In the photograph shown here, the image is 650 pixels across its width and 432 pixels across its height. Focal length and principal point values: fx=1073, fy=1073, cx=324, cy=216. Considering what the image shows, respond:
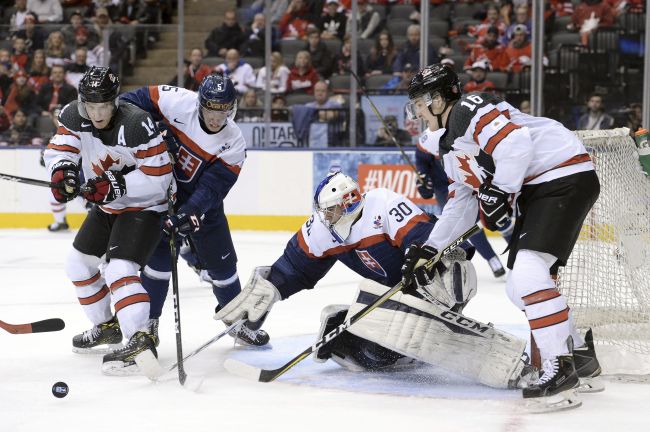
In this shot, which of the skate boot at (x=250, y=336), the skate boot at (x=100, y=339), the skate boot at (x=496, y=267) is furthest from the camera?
the skate boot at (x=496, y=267)

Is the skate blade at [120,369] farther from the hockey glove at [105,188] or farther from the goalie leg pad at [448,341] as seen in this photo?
the goalie leg pad at [448,341]

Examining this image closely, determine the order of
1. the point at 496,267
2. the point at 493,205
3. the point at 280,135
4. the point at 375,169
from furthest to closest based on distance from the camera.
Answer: the point at 280,135 → the point at 375,169 → the point at 496,267 → the point at 493,205

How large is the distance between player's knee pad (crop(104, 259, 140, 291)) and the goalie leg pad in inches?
31.8

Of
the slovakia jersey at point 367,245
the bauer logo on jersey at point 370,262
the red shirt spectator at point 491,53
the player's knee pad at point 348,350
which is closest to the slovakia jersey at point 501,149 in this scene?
the slovakia jersey at point 367,245

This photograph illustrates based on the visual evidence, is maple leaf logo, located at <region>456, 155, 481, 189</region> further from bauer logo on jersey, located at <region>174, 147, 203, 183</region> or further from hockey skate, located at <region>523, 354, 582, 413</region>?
bauer logo on jersey, located at <region>174, 147, 203, 183</region>

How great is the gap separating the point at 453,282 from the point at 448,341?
0.67 feet

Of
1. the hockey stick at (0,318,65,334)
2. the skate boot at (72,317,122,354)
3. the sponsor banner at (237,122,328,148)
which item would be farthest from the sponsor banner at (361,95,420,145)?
the hockey stick at (0,318,65,334)

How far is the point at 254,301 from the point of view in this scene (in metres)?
3.65

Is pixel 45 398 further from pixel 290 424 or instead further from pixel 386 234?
pixel 386 234

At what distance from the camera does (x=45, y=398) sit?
10.7ft

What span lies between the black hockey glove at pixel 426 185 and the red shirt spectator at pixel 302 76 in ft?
8.16

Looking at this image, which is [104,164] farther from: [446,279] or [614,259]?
[614,259]

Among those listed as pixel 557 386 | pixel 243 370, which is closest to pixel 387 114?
pixel 243 370

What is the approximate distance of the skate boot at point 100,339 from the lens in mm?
3961
